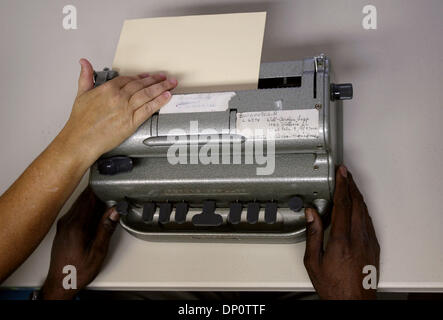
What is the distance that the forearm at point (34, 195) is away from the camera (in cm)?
112

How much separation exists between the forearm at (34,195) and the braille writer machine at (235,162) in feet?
0.25

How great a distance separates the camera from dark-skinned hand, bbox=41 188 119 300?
3.84 ft

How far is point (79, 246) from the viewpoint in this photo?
1189mm

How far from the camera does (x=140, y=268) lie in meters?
1.19

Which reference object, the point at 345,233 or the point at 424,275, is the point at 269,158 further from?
the point at 424,275

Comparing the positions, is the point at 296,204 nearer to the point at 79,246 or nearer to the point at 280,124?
the point at 280,124

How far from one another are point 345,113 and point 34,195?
0.82 m

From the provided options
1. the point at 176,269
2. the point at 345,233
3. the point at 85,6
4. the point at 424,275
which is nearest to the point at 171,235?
the point at 176,269

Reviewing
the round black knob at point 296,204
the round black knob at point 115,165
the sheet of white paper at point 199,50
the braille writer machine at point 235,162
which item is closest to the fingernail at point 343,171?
the braille writer machine at point 235,162

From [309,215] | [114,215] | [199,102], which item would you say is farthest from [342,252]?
[114,215]

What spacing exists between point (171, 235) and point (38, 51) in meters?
0.77

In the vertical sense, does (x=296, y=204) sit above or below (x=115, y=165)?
below

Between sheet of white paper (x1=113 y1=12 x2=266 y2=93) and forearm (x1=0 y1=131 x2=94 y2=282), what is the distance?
246 mm

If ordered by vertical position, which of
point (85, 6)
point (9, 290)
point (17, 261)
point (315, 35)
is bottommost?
point (9, 290)
